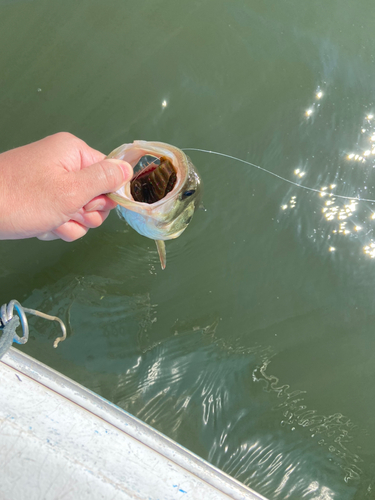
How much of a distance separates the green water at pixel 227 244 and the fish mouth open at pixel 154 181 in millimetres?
662

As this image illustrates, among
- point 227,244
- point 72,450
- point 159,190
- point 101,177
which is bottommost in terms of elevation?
point 72,450

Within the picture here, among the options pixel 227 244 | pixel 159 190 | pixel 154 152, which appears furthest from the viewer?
pixel 227 244

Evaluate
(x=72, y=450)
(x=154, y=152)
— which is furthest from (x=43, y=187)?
(x=72, y=450)

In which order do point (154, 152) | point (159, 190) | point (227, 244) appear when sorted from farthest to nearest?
point (227, 244) → point (159, 190) → point (154, 152)

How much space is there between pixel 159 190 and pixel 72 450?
1.22 metres

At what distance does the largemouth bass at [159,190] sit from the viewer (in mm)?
1474

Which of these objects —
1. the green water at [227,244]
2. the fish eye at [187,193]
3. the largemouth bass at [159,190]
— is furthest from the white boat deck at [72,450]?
the fish eye at [187,193]

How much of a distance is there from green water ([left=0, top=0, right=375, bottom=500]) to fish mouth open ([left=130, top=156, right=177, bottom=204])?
0.66 meters

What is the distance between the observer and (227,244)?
2.41 meters

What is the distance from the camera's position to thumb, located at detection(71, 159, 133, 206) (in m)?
1.37

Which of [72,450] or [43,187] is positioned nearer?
[43,187]

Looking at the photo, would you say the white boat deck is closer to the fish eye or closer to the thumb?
the thumb

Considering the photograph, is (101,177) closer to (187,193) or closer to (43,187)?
(43,187)

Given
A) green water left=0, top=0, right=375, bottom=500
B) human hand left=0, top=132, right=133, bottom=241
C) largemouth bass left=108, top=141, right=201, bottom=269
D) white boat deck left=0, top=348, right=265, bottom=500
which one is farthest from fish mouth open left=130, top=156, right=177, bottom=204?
white boat deck left=0, top=348, right=265, bottom=500
